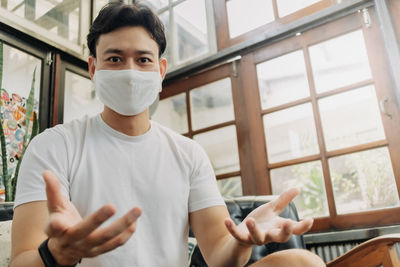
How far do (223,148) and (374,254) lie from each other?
4.46 feet

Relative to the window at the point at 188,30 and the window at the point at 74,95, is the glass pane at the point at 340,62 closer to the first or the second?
the window at the point at 188,30

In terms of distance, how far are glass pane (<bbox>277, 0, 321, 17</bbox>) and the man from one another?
148 centimetres

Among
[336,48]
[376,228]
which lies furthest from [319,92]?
[376,228]

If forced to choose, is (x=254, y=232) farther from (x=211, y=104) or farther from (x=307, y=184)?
(x=211, y=104)

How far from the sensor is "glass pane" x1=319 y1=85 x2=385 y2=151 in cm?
193

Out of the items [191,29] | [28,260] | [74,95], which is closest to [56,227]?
[28,260]

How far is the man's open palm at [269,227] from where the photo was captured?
70cm

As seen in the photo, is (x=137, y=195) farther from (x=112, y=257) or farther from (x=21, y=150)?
(x=21, y=150)

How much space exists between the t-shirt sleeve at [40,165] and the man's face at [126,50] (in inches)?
10.3

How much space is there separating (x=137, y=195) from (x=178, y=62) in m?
2.00

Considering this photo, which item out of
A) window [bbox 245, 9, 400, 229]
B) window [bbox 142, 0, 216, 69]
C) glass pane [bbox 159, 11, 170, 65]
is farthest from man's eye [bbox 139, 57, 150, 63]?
glass pane [bbox 159, 11, 170, 65]

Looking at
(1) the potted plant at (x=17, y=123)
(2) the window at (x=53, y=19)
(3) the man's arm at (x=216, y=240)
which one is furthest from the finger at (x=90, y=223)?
(2) the window at (x=53, y=19)

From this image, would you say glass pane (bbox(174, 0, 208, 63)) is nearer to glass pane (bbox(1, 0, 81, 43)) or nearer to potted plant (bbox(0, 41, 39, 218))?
glass pane (bbox(1, 0, 81, 43))

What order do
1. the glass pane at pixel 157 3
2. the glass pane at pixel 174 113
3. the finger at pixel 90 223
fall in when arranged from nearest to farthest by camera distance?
the finger at pixel 90 223 < the glass pane at pixel 174 113 < the glass pane at pixel 157 3
